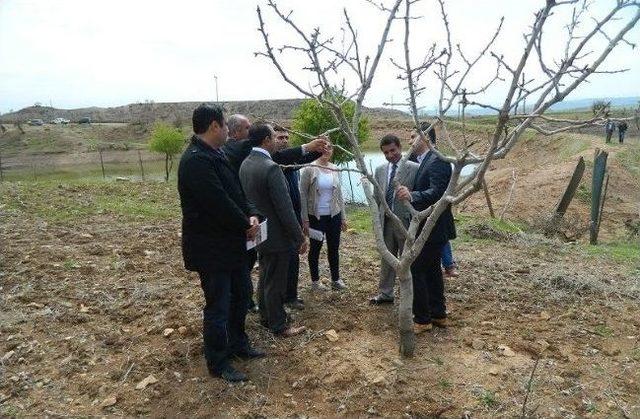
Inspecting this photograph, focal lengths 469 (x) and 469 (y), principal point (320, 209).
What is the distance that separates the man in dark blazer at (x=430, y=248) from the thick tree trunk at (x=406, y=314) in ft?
1.24

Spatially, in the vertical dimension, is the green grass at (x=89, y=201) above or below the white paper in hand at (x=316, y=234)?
below

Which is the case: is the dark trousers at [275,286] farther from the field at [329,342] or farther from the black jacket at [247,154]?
the black jacket at [247,154]

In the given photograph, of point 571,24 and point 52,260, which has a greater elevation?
point 571,24

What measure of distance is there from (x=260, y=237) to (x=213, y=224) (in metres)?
0.43

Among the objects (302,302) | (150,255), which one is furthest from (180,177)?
(150,255)

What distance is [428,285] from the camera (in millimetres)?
3766

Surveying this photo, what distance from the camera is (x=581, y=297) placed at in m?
4.48

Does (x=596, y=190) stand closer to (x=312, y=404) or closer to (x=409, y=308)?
(x=409, y=308)

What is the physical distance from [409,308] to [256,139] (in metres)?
1.66

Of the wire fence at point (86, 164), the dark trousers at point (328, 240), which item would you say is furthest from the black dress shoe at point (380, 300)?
the wire fence at point (86, 164)

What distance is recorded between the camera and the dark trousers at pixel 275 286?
3.61m

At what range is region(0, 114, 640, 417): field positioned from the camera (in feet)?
9.38

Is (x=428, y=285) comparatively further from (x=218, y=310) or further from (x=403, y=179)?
(x=218, y=310)

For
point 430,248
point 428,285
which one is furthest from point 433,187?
point 428,285
